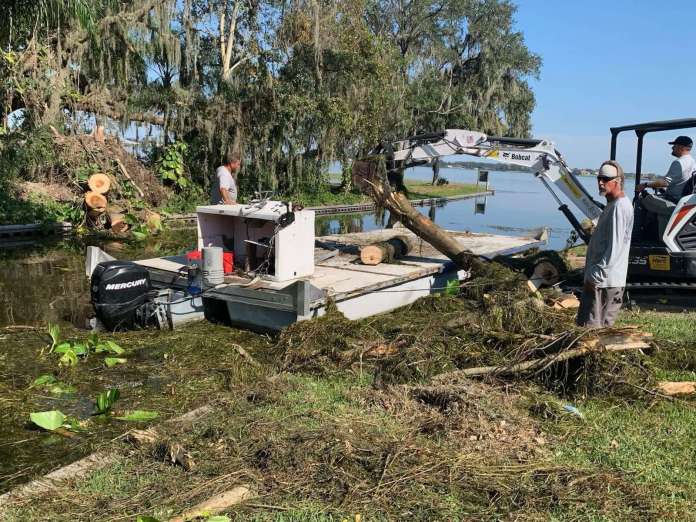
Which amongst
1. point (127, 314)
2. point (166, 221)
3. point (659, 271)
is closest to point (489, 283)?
point (659, 271)

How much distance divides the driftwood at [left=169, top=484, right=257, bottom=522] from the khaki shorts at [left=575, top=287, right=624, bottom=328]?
3.70 m

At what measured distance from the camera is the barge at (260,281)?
7.35 metres

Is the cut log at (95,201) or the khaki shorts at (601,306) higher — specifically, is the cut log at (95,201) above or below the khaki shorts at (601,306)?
above

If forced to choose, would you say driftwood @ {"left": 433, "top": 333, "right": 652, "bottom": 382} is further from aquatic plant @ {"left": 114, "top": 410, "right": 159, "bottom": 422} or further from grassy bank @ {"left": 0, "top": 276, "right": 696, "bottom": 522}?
aquatic plant @ {"left": 114, "top": 410, "right": 159, "bottom": 422}

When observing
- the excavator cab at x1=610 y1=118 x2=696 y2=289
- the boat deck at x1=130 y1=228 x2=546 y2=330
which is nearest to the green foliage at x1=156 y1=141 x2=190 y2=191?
the boat deck at x1=130 y1=228 x2=546 y2=330

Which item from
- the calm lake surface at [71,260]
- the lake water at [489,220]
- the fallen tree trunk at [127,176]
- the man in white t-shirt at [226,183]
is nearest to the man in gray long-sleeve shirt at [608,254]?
the man in white t-shirt at [226,183]

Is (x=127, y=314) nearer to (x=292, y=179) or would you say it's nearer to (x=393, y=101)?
(x=292, y=179)

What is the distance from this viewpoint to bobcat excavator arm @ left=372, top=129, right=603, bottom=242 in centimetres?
920

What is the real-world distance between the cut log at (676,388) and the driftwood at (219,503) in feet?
11.2

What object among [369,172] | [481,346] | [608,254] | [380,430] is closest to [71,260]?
[369,172]

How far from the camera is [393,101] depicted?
1072 inches

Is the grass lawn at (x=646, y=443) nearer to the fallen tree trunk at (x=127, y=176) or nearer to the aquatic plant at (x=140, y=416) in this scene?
the aquatic plant at (x=140, y=416)

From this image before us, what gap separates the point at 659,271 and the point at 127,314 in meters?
6.82

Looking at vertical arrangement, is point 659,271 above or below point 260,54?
below
